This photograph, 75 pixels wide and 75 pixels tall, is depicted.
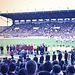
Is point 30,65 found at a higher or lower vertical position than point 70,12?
lower

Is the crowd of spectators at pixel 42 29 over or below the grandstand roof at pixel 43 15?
below

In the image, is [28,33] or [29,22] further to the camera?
[29,22]

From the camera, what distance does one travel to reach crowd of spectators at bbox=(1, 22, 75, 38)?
201ft

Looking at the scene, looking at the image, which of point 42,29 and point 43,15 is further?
point 43,15

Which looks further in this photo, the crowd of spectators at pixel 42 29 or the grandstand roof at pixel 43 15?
the grandstand roof at pixel 43 15

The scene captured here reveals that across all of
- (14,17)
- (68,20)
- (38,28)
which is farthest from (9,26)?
(68,20)

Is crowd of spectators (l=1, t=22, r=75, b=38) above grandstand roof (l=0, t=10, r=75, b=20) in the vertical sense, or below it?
below

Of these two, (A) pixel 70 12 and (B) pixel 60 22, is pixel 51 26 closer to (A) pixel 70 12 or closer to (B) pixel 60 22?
(B) pixel 60 22

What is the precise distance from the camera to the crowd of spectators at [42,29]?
201 ft

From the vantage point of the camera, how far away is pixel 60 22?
232ft

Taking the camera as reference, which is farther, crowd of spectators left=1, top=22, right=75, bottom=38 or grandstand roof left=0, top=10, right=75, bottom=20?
grandstand roof left=0, top=10, right=75, bottom=20

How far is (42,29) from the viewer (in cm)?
6719

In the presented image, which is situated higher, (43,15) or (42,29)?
(43,15)

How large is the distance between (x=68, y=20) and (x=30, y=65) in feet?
224
